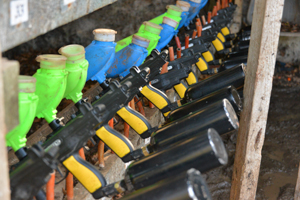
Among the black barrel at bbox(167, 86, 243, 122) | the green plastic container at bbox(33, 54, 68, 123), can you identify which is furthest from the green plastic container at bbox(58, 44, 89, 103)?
the black barrel at bbox(167, 86, 243, 122)

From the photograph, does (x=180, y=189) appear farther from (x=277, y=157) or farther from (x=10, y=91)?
(x=277, y=157)

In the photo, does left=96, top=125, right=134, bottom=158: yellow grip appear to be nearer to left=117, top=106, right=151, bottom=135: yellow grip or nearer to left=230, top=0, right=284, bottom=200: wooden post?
left=117, top=106, right=151, bottom=135: yellow grip

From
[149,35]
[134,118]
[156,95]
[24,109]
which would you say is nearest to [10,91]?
[24,109]

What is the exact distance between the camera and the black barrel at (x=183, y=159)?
1180mm

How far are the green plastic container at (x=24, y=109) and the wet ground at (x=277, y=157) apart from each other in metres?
1.80

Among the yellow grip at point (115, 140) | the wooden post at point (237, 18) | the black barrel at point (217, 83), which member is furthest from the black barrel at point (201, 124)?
the wooden post at point (237, 18)

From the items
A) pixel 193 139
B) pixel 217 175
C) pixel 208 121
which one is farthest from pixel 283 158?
pixel 193 139

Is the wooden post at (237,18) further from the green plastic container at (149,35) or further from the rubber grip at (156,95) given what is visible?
the rubber grip at (156,95)

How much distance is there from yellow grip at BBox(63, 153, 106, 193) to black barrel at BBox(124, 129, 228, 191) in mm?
169

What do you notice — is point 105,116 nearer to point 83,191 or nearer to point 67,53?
point 67,53

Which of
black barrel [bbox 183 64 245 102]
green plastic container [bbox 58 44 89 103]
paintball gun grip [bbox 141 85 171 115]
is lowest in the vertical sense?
paintball gun grip [bbox 141 85 171 115]

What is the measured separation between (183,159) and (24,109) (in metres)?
0.53

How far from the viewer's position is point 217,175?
282cm

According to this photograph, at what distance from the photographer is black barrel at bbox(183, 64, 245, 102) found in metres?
2.04
